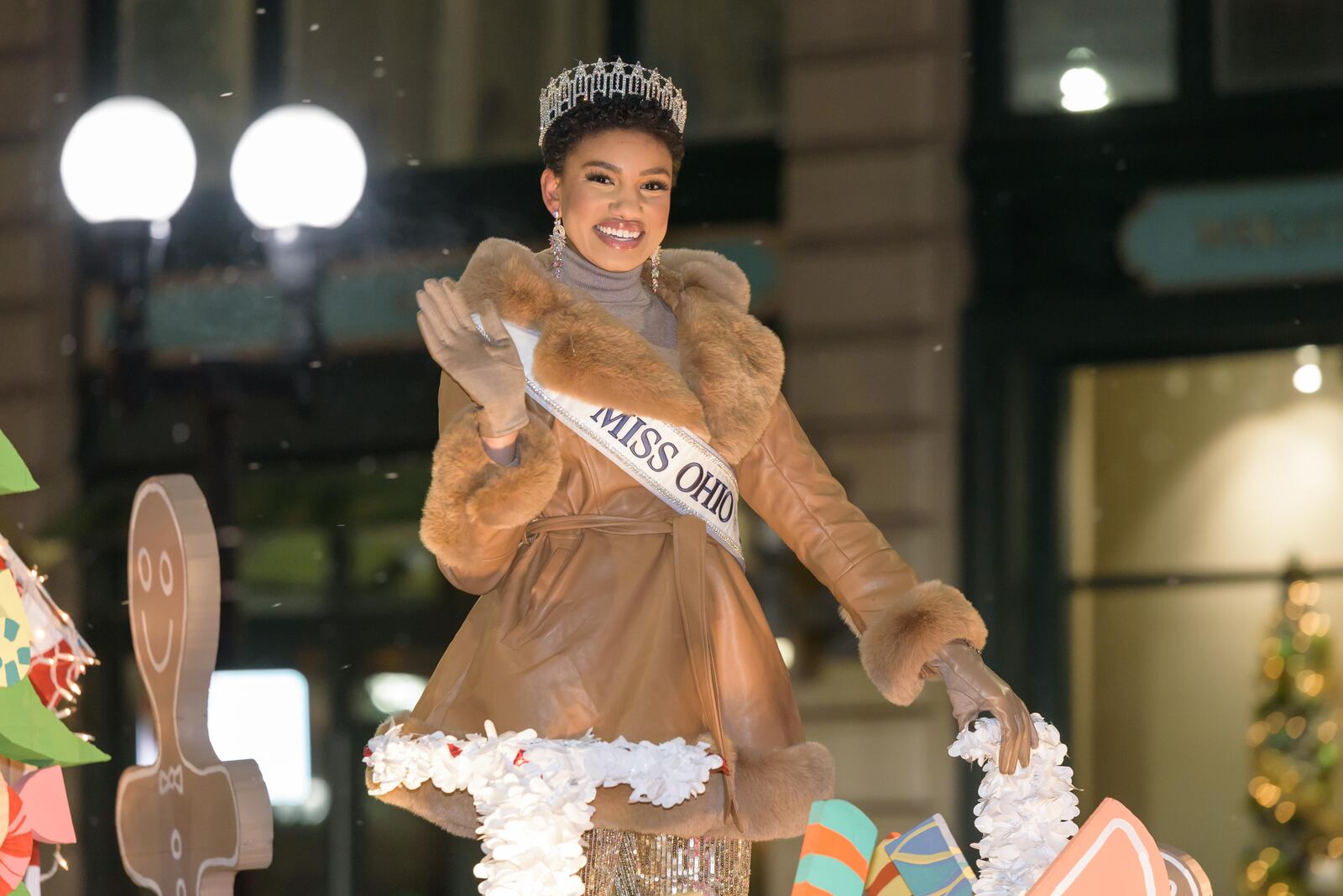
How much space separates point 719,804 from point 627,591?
15.1 inches

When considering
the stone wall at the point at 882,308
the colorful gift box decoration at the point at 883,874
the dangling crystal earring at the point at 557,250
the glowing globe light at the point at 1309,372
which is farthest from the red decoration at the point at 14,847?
the glowing globe light at the point at 1309,372

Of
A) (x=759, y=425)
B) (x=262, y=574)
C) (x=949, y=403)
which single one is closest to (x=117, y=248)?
(x=262, y=574)

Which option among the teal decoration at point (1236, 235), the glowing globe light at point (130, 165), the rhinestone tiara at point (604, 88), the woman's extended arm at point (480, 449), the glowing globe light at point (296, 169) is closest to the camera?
the woman's extended arm at point (480, 449)

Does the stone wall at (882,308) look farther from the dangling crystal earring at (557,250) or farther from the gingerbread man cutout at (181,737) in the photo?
A: the dangling crystal earring at (557,250)

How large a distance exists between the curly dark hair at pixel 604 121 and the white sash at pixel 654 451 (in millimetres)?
355

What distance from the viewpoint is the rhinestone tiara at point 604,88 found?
345 centimetres

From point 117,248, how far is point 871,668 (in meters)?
3.78

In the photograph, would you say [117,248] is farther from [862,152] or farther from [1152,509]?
[1152,509]

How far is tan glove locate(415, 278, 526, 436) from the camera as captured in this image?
10.2ft

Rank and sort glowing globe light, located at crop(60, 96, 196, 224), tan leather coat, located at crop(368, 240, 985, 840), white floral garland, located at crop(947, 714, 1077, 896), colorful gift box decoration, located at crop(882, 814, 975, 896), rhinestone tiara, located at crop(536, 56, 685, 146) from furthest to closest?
glowing globe light, located at crop(60, 96, 196, 224) < colorful gift box decoration, located at crop(882, 814, 975, 896) < rhinestone tiara, located at crop(536, 56, 685, 146) < white floral garland, located at crop(947, 714, 1077, 896) < tan leather coat, located at crop(368, 240, 985, 840)

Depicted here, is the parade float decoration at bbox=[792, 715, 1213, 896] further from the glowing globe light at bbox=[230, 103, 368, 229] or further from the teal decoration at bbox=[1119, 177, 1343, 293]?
the teal decoration at bbox=[1119, 177, 1343, 293]

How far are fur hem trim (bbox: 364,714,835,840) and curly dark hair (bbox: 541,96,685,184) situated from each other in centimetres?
101

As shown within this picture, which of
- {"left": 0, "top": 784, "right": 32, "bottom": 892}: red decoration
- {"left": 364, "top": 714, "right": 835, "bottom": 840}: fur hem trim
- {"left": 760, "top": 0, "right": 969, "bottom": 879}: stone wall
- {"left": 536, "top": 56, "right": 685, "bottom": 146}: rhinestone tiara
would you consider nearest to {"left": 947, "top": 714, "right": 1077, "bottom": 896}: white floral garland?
{"left": 364, "top": 714, "right": 835, "bottom": 840}: fur hem trim

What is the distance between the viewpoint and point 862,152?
25.2 feet
